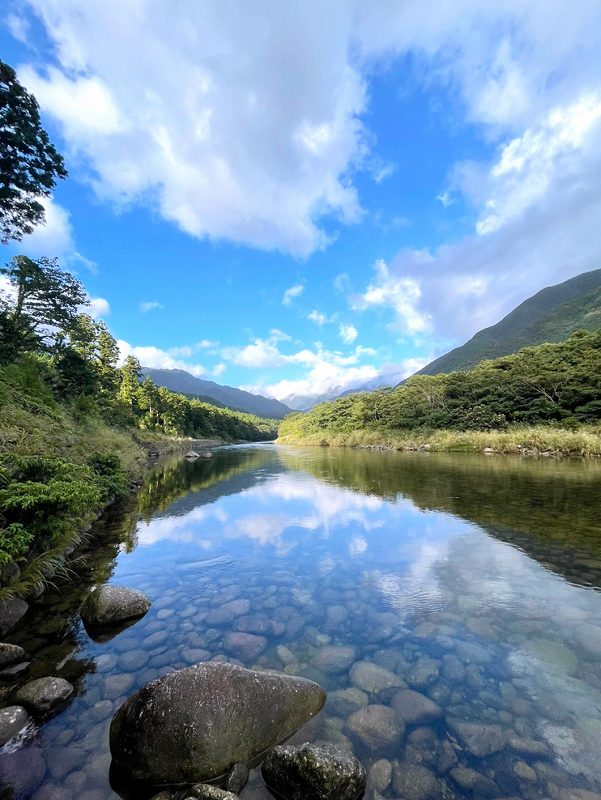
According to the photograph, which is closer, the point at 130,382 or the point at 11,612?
the point at 11,612

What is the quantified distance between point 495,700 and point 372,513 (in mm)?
7335

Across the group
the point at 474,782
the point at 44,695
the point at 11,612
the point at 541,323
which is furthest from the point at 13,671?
the point at 541,323

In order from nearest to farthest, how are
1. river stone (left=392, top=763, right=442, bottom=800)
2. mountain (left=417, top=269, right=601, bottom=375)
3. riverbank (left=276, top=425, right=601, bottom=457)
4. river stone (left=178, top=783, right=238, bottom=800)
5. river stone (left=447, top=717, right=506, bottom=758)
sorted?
river stone (left=178, top=783, right=238, bottom=800), river stone (left=392, top=763, right=442, bottom=800), river stone (left=447, top=717, right=506, bottom=758), riverbank (left=276, top=425, right=601, bottom=457), mountain (left=417, top=269, right=601, bottom=375)

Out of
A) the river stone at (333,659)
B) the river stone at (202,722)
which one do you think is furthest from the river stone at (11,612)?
the river stone at (333,659)

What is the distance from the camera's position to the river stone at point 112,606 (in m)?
4.69

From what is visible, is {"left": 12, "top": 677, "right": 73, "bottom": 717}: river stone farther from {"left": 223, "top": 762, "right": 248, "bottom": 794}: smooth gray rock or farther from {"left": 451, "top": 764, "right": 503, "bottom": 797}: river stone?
{"left": 451, "top": 764, "right": 503, "bottom": 797}: river stone

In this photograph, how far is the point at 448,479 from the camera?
15945 mm

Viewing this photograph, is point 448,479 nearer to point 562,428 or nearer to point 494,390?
point 562,428

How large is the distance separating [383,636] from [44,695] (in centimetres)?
347

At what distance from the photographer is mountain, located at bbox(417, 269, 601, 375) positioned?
101663 millimetres

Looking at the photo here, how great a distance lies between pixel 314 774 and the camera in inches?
93.1

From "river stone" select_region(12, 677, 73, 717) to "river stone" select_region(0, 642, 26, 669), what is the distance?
19.6 inches

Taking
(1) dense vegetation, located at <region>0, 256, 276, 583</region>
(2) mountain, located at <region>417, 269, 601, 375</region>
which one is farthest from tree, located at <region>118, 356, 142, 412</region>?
(2) mountain, located at <region>417, 269, 601, 375</region>

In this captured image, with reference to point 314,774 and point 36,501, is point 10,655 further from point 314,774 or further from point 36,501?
point 314,774
